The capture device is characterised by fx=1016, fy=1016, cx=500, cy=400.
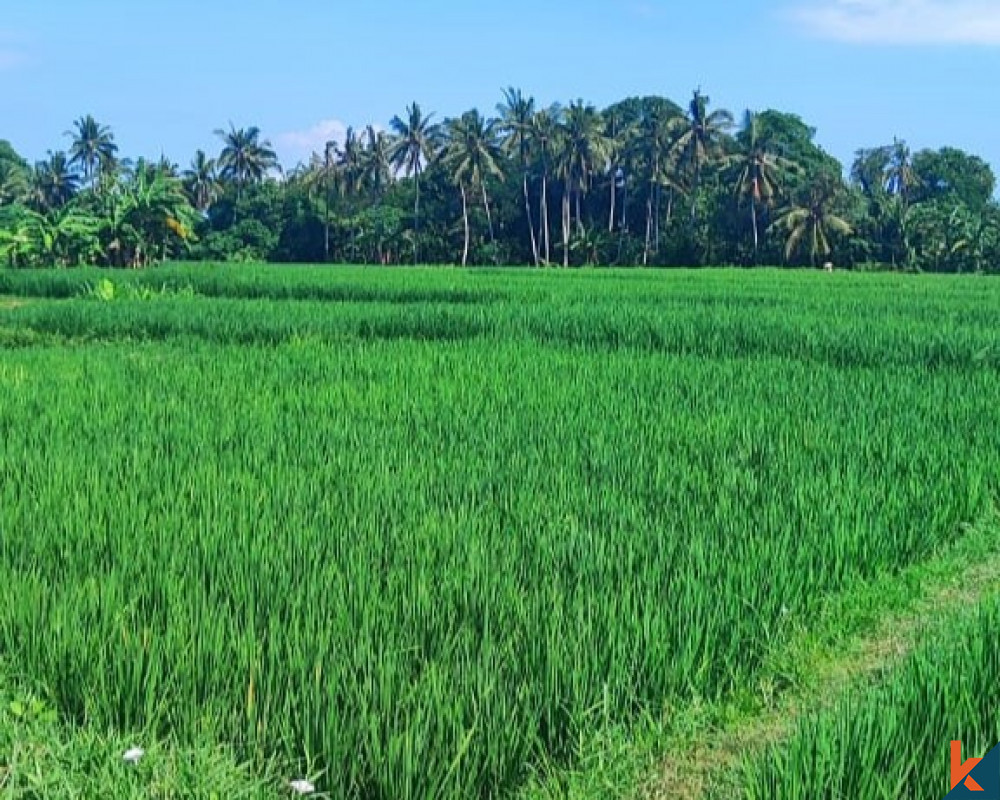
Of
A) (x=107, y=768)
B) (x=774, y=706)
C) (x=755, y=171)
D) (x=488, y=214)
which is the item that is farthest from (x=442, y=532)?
(x=488, y=214)

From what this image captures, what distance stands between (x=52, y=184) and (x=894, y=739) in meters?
61.5

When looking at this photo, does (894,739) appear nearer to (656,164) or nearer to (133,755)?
(133,755)

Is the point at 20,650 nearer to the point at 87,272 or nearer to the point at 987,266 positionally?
the point at 87,272

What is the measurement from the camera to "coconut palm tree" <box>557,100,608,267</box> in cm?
4919

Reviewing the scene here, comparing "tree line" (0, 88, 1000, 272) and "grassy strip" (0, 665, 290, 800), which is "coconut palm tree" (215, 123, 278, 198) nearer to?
"tree line" (0, 88, 1000, 272)

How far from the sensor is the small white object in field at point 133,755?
7.51ft

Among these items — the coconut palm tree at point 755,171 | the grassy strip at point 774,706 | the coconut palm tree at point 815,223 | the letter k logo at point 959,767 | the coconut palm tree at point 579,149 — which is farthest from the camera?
the coconut palm tree at point 579,149

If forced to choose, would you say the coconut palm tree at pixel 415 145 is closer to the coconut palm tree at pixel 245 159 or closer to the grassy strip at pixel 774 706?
the coconut palm tree at pixel 245 159

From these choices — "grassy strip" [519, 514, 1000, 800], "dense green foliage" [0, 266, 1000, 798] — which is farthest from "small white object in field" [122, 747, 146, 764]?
"grassy strip" [519, 514, 1000, 800]

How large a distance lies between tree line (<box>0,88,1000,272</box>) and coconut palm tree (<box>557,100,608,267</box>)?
9 cm

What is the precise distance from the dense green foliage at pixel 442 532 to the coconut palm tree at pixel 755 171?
124 ft

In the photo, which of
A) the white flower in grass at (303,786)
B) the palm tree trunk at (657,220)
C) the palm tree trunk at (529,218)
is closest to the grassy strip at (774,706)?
the white flower in grass at (303,786)

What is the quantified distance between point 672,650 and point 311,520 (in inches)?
63.8

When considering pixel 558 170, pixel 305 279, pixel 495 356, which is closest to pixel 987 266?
pixel 558 170
